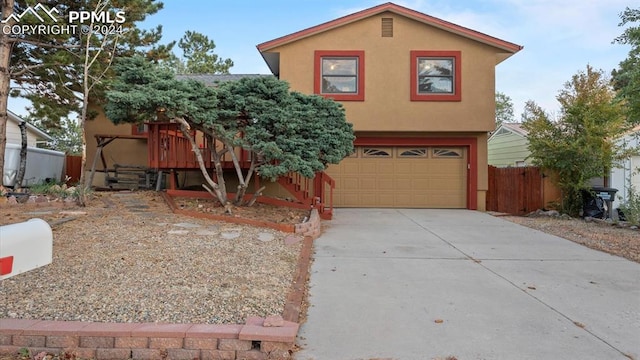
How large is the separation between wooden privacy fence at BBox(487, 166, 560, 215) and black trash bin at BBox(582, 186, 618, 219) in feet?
3.28

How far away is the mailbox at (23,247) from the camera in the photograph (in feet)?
5.01

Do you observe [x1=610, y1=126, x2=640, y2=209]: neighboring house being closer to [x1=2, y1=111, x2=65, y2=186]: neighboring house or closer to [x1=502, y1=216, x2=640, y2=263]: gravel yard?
[x1=502, y1=216, x2=640, y2=263]: gravel yard

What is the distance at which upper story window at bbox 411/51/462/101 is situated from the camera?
442 inches

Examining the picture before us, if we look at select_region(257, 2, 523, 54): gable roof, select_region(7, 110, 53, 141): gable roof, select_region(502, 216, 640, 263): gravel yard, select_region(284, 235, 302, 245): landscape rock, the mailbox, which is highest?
select_region(257, 2, 523, 54): gable roof

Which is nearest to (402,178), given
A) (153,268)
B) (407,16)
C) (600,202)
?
(407,16)

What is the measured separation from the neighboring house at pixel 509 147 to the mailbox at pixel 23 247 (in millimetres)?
15711

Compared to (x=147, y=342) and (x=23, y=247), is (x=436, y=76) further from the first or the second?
(x=23, y=247)

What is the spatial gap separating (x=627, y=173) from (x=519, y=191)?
306 centimetres

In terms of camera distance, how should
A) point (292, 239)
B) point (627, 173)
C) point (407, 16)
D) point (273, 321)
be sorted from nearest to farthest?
point (273, 321) < point (292, 239) < point (407, 16) < point (627, 173)

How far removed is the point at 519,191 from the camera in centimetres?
1202

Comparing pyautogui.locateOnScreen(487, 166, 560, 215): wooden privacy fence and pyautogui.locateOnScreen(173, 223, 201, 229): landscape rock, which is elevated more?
pyautogui.locateOnScreen(487, 166, 560, 215): wooden privacy fence

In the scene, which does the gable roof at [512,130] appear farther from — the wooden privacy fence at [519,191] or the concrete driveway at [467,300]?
the concrete driveway at [467,300]

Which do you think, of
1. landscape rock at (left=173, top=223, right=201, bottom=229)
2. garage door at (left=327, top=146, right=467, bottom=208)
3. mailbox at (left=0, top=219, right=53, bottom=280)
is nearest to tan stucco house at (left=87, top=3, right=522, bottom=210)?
garage door at (left=327, top=146, right=467, bottom=208)

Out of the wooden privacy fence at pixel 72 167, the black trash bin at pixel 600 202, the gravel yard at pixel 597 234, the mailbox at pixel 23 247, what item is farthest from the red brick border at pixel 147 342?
the wooden privacy fence at pixel 72 167
